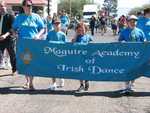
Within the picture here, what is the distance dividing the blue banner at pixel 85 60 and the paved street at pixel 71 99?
0.40 meters

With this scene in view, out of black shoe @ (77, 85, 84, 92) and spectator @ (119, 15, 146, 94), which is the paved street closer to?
black shoe @ (77, 85, 84, 92)

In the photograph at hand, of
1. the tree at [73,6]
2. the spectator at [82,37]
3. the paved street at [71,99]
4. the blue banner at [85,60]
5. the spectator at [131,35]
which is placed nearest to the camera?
the paved street at [71,99]

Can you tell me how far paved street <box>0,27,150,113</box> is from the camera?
1063cm

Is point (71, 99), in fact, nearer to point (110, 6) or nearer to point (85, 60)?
point (85, 60)

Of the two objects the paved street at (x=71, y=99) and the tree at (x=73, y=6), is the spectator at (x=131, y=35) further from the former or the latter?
the tree at (x=73, y=6)

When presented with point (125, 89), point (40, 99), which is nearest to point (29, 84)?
point (40, 99)

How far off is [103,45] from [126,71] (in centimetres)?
74

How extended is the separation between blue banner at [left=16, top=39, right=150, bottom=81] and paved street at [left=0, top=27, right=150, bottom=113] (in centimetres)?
40

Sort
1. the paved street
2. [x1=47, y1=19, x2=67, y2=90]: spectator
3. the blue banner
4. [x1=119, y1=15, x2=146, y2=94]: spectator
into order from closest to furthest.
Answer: the paved street
the blue banner
[x1=119, y1=15, x2=146, y2=94]: spectator
[x1=47, y1=19, x2=67, y2=90]: spectator

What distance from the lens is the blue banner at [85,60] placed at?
12297 millimetres

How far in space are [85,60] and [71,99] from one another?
45.3 inches

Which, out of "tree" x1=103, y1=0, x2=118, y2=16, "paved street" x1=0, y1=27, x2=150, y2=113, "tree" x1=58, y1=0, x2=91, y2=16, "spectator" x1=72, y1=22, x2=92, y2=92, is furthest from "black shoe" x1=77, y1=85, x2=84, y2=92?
"tree" x1=58, y1=0, x2=91, y2=16

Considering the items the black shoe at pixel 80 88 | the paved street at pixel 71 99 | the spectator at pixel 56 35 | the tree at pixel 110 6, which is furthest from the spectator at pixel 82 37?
the tree at pixel 110 6

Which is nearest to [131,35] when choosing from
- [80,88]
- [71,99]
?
[80,88]
